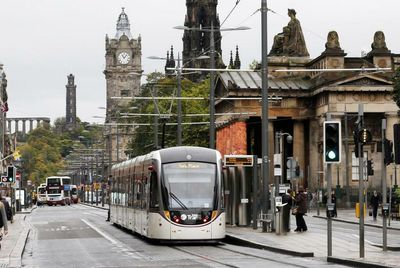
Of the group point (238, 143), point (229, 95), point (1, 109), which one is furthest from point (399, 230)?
point (1, 109)

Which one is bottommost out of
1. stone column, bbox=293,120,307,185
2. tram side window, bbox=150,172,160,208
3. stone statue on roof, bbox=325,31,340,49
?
tram side window, bbox=150,172,160,208

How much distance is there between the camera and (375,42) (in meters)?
105

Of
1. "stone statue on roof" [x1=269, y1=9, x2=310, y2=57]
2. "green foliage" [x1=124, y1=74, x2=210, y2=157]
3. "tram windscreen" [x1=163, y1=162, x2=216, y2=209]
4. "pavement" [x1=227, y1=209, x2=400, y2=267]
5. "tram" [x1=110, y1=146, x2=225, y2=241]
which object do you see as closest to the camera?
"pavement" [x1=227, y1=209, x2=400, y2=267]

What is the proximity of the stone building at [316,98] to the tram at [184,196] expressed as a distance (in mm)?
55544

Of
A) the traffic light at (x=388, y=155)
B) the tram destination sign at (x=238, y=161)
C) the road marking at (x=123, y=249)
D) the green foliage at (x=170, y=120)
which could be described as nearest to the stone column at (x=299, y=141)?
the green foliage at (x=170, y=120)

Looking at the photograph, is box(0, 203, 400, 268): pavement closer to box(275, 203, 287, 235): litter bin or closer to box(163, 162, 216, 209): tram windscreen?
box(275, 203, 287, 235): litter bin

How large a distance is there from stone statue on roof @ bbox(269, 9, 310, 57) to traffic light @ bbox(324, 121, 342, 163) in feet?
259

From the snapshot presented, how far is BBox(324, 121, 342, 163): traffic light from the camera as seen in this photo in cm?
2722

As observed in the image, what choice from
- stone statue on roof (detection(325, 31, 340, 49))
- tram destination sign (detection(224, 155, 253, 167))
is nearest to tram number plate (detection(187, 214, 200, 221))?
tram destination sign (detection(224, 155, 253, 167))

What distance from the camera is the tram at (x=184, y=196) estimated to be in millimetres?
35375

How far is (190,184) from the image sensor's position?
35875mm

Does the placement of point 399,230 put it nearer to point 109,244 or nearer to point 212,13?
point 109,244

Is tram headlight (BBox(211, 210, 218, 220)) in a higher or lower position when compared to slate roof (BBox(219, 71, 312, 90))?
lower

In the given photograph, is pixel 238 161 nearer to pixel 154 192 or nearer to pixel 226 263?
pixel 154 192
